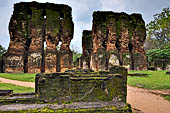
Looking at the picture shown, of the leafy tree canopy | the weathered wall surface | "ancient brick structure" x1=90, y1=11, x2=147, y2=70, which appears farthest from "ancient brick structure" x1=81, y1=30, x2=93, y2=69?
the weathered wall surface

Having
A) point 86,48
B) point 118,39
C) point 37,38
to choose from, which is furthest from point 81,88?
point 86,48

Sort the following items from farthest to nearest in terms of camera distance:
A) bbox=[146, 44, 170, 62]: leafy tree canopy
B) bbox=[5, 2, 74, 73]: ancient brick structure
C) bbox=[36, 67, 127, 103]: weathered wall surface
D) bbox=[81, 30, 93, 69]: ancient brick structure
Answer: bbox=[146, 44, 170, 62]: leafy tree canopy < bbox=[81, 30, 93, 69]: ancient brick structure < bbox=[5, 2, 74, 73]: ancient brick structure < bbox=[36, 67, 127, 103]: weathered wall surface

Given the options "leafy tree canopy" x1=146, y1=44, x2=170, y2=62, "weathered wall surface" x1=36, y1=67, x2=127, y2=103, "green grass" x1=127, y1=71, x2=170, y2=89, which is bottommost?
"green grass" x1=127, y1=71, x2=170, y2=89

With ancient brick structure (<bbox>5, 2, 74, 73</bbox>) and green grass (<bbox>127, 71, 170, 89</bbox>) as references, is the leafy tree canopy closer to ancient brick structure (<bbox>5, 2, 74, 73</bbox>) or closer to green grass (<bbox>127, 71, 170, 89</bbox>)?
ancient brick structure (<bbox>5, 2, 74, 73</bbox>)

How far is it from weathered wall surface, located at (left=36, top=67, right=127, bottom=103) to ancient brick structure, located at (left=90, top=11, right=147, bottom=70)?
Result: 14.7m

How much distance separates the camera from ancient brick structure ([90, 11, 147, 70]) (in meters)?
19.0

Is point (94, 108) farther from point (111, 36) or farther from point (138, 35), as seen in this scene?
point (138, 35)

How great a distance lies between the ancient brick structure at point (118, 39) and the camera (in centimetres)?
1900

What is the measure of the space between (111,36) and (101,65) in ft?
14.6

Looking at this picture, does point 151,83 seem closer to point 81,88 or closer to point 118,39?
point 81,88

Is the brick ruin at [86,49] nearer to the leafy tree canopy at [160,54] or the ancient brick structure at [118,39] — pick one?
the ancient brick structure at [118,39]

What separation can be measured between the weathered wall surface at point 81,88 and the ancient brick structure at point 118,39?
14.7 meters

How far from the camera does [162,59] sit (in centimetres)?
2600

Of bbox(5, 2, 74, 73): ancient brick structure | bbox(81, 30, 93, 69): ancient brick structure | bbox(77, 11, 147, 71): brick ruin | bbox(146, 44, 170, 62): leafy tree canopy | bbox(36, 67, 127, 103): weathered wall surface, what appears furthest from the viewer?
bbox(146, 44, 170, 62): leafy tree canopy
